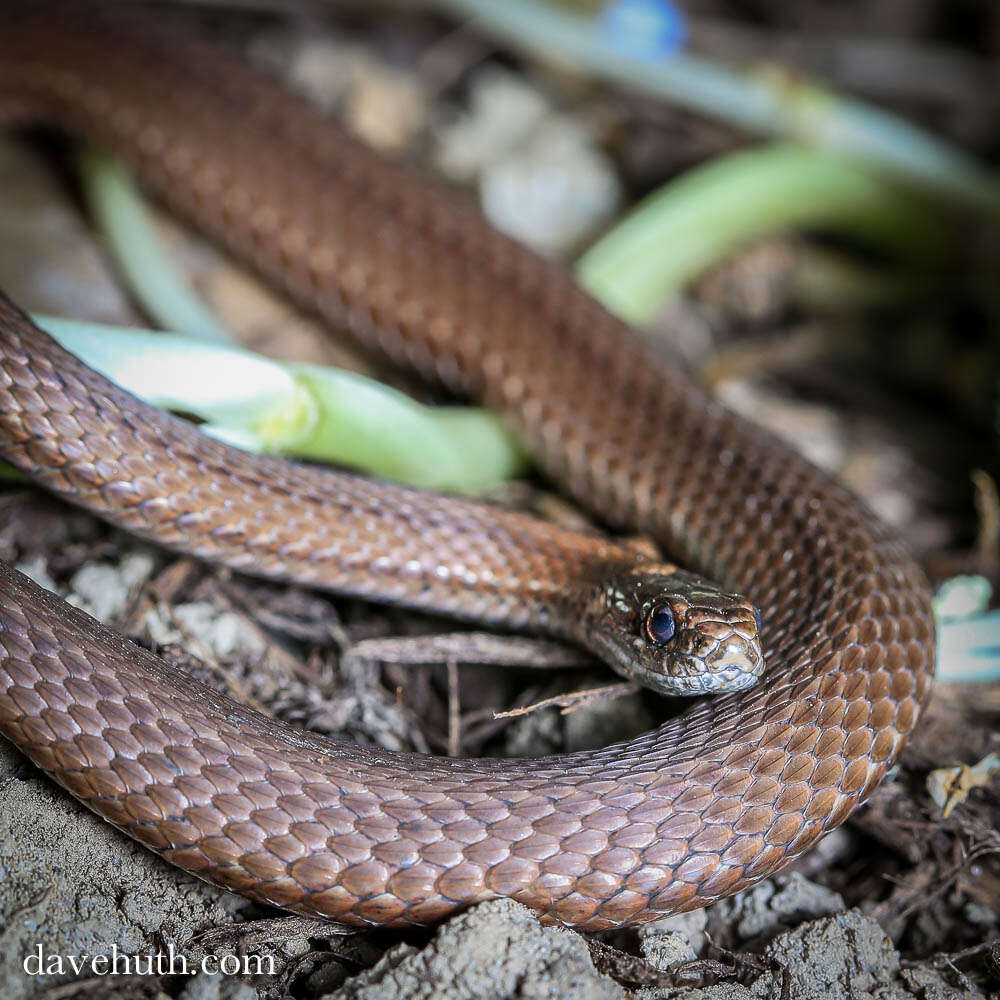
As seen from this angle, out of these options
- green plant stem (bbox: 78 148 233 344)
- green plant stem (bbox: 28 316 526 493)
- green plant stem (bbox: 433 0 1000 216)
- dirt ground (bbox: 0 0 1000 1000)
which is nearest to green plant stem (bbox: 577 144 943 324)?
green plant stem (bbox: 433 0 1000 216)

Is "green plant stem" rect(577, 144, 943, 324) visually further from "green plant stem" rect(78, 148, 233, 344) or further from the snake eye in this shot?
the snake eye

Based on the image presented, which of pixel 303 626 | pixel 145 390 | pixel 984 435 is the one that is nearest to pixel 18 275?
pixel 145 390

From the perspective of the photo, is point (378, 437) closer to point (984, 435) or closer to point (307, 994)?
point (307, 994)

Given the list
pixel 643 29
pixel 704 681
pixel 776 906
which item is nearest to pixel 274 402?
pixel 704 681

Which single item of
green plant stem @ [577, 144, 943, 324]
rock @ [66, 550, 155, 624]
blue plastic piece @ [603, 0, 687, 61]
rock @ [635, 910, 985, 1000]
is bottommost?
rock @ [635, 910, 985, 1000]

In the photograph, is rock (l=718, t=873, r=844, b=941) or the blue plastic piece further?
the blue plastic piece
